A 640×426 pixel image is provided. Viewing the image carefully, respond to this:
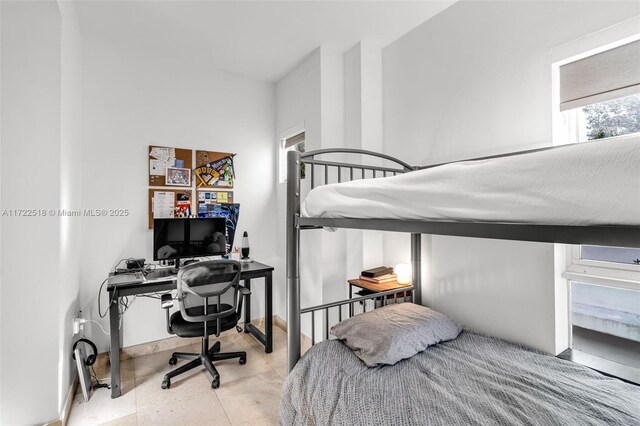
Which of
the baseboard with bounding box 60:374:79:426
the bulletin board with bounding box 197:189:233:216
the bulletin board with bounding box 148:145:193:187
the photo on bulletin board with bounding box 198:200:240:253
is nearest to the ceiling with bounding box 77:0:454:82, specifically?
the bulletin board with bounding box 148:145:193:187

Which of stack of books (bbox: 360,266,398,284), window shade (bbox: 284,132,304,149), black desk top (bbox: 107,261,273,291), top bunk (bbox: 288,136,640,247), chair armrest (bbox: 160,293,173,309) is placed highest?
window shade (bbox: 284,132,304,149)

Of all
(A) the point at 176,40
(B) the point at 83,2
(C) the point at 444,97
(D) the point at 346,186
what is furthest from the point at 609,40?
(B) the point at 83,2

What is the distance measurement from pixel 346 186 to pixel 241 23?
1.91 m

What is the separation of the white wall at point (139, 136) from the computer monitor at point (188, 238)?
0.77 ft

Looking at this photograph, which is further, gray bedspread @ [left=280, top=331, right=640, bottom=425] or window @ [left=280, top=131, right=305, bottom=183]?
window @ [left=280, top=131, right=305, bottom=183]

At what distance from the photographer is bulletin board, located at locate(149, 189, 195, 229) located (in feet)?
9.37

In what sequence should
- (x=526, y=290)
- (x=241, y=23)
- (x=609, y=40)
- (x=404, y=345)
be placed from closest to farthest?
(x=609, y=40) → (x=404, y=345) → (x=526, y=290) → (x=241, y=23)

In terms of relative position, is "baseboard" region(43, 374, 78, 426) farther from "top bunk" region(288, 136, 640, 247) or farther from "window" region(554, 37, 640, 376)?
"window" region(554, 37, 640, 376)

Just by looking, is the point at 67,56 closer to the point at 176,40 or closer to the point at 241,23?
the point at 176,40

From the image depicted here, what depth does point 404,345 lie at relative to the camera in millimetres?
1530

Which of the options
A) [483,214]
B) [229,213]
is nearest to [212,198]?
[229,213]

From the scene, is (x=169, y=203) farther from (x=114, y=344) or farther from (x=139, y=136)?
(x=114, y=344)

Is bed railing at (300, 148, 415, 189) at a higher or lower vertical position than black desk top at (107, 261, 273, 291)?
higher

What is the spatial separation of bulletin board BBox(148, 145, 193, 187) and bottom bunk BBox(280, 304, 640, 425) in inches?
84.8
